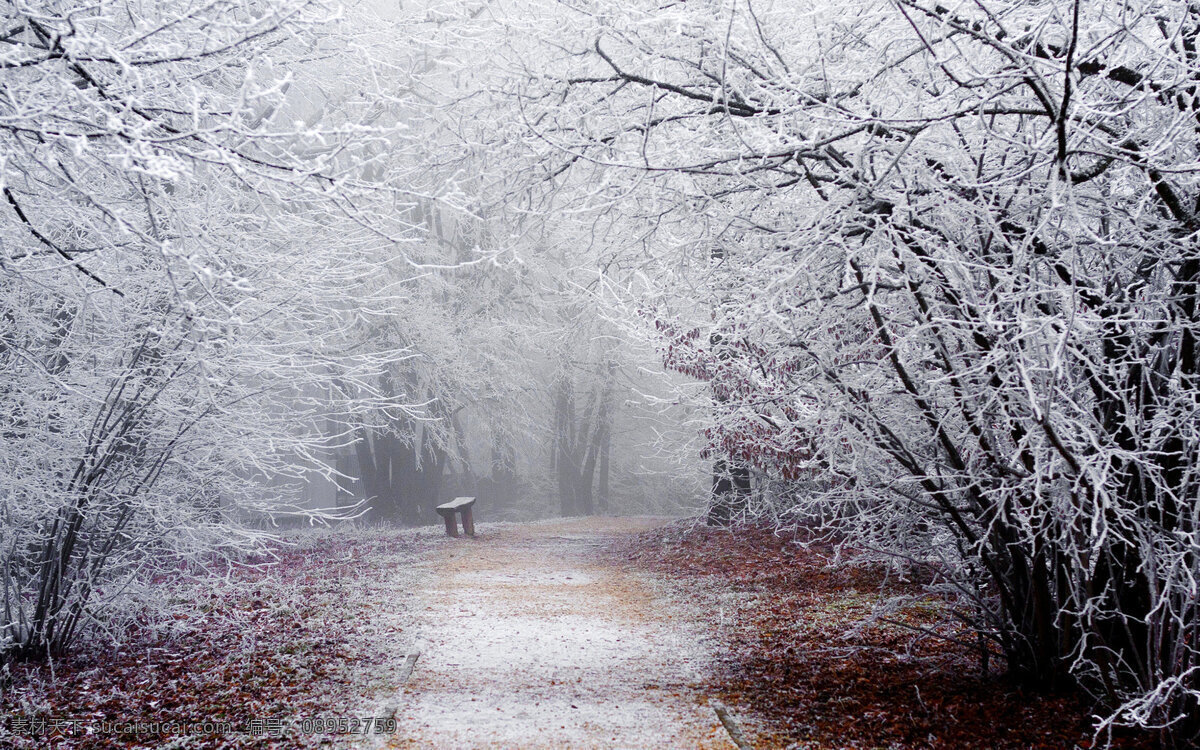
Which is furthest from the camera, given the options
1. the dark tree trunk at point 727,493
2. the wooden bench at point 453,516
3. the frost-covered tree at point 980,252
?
the wooden bench at point 453,516

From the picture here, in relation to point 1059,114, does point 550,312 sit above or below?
above

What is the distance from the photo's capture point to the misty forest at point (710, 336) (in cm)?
338

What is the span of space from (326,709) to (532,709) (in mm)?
1164

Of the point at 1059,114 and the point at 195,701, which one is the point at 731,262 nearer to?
the point at 1059,114

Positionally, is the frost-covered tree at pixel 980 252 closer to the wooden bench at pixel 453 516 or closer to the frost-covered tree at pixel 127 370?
the frost-covered tree at pixel 127 370

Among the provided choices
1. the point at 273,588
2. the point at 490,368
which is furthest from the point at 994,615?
the point at 490,368

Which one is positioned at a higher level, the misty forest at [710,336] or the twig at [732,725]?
the misty forest at [710,336]

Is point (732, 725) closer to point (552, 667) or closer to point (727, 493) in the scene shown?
point (552, 667)

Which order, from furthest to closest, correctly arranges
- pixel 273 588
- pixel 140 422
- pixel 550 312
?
pixel 550 312, pixel 273 588, pixel 140 422

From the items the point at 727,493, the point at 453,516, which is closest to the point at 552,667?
the point at 727,493

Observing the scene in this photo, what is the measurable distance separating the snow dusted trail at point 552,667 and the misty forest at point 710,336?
0.17 ft

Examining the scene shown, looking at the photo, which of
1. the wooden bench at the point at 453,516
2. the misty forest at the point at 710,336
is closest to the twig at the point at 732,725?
the misty forest at the point at 710,336

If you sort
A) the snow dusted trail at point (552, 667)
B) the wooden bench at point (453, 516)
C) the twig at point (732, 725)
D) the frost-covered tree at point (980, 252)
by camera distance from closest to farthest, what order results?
the frost-covered tree at point (980, 252) < the twig at point (732, 725) < the snow dusted trail at point (552, 667) < the wooden bench at point (453, 516)

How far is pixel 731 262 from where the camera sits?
538cm
